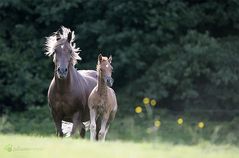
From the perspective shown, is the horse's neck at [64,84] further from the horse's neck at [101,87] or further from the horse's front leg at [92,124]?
the horse's front leg at [92,124]

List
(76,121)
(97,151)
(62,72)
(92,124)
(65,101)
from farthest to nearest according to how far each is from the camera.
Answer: (65,101)
(76,121)
(62,72)
(92,124)
(97,151)

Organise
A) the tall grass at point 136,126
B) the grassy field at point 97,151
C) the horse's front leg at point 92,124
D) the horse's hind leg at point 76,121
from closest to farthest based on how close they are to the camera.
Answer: the grassy field at point 97,151, the horse's front leg at point 92,124, the horse's hind leg at point 76,121, the tall grass at point 136,126

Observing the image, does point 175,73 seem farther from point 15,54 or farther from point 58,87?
point 58,87

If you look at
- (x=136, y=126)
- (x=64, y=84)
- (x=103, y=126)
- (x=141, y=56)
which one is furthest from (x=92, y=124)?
(x=141, y=56)

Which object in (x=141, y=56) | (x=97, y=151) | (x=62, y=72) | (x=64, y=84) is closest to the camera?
(x=97, y=151)

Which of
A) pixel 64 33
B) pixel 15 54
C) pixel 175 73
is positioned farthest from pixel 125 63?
pixel 64 33

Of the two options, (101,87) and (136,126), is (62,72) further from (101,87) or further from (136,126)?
(136,126)

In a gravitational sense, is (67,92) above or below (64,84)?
below

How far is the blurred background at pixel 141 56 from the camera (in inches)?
1031

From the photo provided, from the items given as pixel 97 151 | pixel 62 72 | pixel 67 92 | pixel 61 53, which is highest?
pixel 61 53

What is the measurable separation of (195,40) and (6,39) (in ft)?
21.2

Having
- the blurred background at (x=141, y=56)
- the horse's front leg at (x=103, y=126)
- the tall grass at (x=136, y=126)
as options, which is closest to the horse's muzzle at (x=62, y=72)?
the horse's front leg at (x=103, y=126)

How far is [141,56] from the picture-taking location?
27.1 m

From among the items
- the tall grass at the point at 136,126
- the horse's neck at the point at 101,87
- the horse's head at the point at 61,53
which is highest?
the horse's head at the point at 61,53
